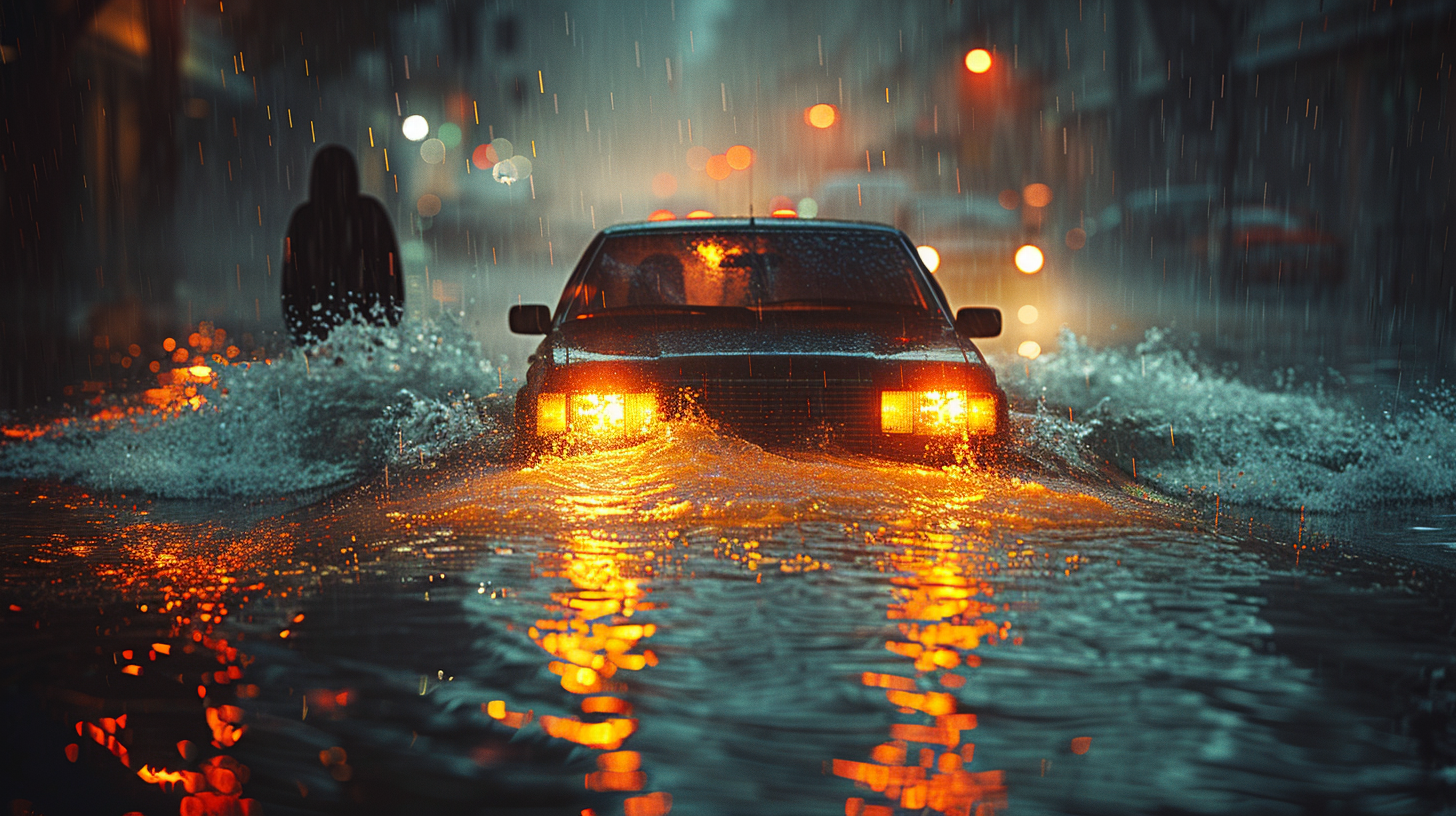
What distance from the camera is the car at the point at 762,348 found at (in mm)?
4996

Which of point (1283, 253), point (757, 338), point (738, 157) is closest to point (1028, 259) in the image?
point (1283, 253)

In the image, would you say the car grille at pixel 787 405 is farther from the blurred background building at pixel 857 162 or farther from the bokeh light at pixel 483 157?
the bokeh light at pixel 483 157

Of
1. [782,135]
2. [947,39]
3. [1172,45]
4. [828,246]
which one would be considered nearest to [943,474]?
[828,246]

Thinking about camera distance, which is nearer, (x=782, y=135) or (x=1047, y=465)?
(x=1047, y=465)

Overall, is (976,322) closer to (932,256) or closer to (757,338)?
(757,338)

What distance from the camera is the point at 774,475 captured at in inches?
185

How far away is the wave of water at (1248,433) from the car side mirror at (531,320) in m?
1.50

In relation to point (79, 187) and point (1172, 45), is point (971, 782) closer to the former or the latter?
point (79, 187)

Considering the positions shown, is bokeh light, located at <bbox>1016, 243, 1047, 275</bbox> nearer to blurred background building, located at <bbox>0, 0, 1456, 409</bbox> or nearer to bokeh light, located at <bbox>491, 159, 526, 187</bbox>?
blurred background building, located at <bbox>0, 0, 1456, 409</bbox>

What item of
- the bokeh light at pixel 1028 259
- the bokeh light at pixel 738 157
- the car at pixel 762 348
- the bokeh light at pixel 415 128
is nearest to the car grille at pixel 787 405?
the car at pixel 762 348

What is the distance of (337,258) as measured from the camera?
1102 cm

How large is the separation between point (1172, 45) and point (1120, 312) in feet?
37.6

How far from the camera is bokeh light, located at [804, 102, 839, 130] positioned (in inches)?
1654

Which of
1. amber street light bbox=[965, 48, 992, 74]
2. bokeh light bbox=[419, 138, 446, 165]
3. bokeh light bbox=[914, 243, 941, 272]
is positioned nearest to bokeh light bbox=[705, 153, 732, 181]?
bokeh light bbox=[419, 138, 446, 165]
